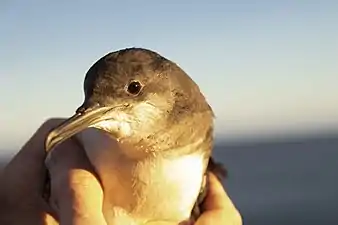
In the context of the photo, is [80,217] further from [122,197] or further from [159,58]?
[159,58]

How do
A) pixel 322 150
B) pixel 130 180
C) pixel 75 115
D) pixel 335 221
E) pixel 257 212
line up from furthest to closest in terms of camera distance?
pixel 322 150 → pixel 257 212 → pixel 335 221 → pixel 130 180 → pixel 75 115

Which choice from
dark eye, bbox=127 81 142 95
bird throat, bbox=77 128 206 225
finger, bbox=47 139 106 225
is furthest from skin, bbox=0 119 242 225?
dark eye, bbox=127 81 142 95

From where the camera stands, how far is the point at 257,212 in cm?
2203

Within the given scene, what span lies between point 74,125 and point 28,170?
1101 millimetres

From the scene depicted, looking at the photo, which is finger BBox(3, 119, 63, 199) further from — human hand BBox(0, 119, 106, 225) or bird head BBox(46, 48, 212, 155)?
bird head BBox(46, 48, 212, 155)

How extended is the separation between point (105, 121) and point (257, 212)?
17.1 metres

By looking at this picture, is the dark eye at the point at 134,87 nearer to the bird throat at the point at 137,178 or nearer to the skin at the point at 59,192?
the bird throat at the point at 137,178

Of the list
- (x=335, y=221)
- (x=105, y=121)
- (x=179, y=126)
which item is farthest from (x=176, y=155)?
(x=335, y=221)

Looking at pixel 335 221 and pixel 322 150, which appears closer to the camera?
pixel 335 221

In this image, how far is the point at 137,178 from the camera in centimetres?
557

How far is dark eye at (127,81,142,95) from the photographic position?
5457 mm

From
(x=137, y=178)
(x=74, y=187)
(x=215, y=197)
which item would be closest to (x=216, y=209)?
(x=215, y=197)

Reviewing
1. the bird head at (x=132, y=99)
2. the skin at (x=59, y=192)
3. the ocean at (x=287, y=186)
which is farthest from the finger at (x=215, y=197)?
the ocean at (x=287, y=186)

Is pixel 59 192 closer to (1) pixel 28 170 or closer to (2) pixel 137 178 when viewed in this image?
(2) pixel 137 178
